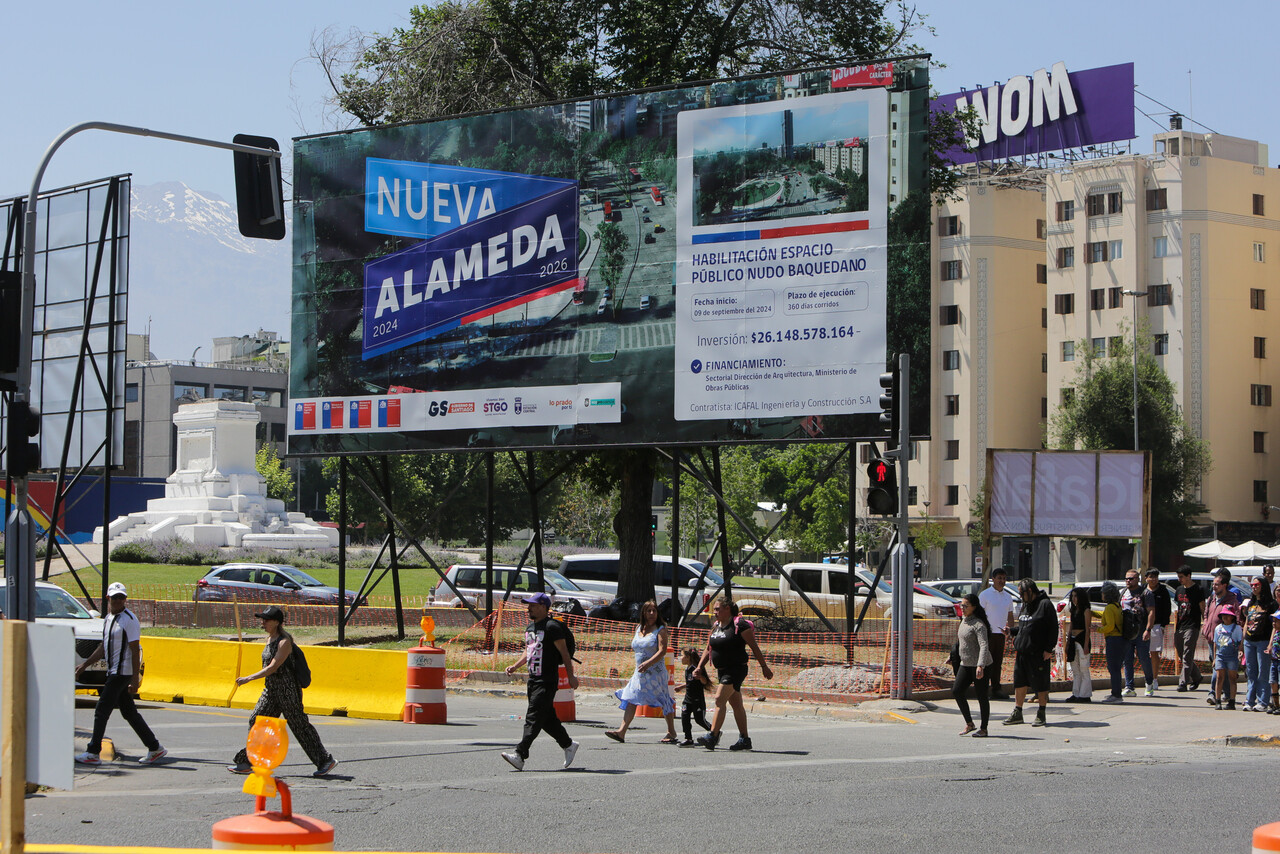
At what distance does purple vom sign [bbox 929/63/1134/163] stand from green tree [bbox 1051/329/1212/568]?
43.2 feet

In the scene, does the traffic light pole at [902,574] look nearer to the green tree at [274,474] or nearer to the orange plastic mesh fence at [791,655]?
the orange plastic mesh fence at [791,655]

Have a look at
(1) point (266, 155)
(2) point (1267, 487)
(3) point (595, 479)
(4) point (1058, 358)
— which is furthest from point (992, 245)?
(1) point (266, 155)

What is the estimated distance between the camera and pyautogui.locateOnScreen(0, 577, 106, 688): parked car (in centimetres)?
1753

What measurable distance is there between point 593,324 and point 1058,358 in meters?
57.7

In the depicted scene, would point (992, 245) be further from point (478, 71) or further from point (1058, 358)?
point (478, 71)

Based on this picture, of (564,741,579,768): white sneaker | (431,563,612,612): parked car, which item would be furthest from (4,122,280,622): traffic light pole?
(431,563,612,612): parked car

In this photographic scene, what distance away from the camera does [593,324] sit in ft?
Answer: 75.0

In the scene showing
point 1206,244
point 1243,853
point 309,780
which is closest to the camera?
point 1243,853

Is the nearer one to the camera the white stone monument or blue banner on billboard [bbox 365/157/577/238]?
blue banner on billboard [bbox 365/157/577/238]

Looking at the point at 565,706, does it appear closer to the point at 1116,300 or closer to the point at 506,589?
the point at 506,589

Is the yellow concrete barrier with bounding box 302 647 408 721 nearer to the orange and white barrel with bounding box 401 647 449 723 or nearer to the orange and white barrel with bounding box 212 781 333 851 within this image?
the orange and white barrel with bounding box 401 647 449 723

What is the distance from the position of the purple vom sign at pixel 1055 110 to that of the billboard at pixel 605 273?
50.1 m

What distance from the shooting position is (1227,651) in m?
17.8

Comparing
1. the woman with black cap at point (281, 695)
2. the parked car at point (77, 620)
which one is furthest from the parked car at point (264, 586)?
the woman with black cap at point (281, 695)
